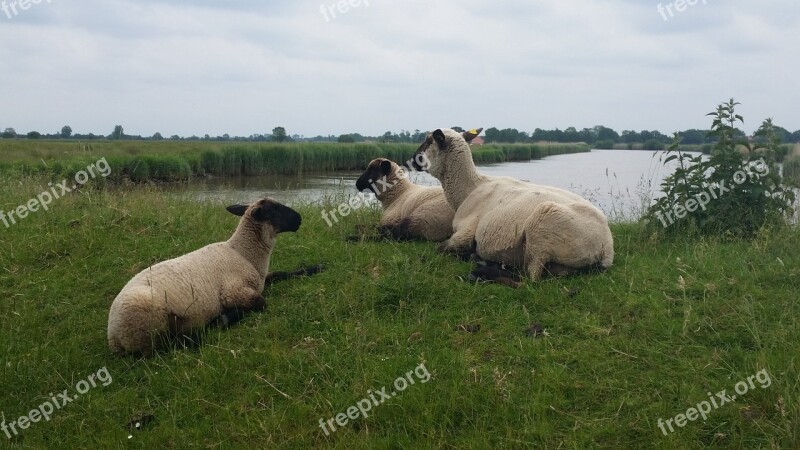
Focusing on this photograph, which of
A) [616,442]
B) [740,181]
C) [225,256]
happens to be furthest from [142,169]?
[616,442]

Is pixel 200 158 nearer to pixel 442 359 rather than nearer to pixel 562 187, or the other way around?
pixel 562 187

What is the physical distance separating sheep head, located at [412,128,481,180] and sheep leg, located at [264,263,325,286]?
2.28 meters

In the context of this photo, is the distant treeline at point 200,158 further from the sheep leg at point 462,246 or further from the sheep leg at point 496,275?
the sheep leg at point 496,275

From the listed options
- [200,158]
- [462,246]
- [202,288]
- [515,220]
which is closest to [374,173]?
[462,246]

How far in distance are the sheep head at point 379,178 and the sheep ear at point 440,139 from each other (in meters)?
1.44

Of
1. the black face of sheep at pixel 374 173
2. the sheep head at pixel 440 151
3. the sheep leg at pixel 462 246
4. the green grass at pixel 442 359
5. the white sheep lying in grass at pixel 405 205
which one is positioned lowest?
the green grass at pixel 442 359

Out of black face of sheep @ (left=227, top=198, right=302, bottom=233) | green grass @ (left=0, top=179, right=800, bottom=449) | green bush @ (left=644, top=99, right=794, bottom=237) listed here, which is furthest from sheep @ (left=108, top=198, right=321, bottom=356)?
green bush @ (left=644, top=99, right=794, bottom=237)

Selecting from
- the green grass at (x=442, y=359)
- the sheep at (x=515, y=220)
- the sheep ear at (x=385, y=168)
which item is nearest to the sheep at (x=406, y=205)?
the sheep ear at (x=385, y=168)

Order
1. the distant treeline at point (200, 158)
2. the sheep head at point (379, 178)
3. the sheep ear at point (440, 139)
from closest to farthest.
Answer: the sheep ear at point (440, 139) < the sheep head at point (379, 178) < the distant treeline at point (200, 158)

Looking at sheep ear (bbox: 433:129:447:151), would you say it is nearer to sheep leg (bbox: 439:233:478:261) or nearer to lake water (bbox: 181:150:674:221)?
sheep leg (bbox: 439:233:478:261)

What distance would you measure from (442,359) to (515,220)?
8.06ft

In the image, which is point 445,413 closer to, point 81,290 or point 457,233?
point 457,233

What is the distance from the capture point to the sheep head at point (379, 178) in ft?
29.7

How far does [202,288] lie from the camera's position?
5.29 m
